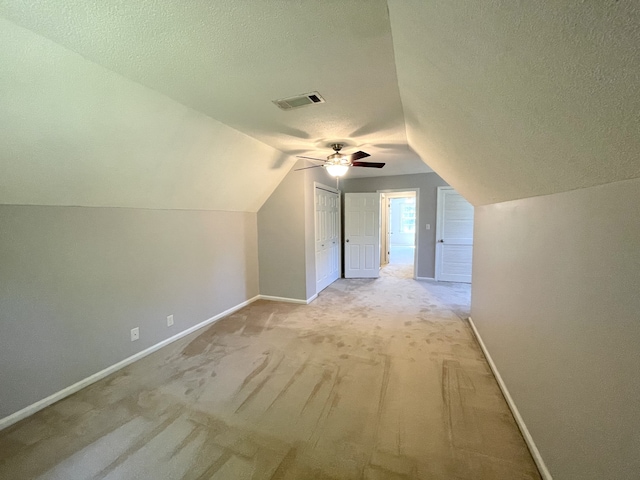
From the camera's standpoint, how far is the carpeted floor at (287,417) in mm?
1582

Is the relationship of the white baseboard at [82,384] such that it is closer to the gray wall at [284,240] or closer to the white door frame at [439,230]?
the gray wall at [284,240]

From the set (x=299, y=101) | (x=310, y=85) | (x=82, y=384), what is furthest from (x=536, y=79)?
(x=82, y=384)

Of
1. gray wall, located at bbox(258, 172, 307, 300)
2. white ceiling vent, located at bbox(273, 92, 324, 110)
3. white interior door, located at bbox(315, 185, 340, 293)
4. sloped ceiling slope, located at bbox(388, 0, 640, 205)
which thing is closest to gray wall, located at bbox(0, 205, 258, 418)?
gray wall, located at bbox(258, 172, 307, 300)

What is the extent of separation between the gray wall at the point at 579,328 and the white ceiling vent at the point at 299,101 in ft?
5.62

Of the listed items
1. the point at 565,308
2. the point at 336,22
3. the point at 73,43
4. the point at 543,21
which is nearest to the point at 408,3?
the point at 336,22

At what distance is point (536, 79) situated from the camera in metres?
0.84

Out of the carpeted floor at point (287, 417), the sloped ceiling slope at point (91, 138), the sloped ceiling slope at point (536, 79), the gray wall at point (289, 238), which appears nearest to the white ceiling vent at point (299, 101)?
the sloped ceiling slope at point (536, 79)

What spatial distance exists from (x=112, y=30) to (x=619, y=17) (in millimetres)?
1995

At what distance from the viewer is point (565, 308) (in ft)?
4.40

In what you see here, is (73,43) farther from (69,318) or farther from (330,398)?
(330,398)

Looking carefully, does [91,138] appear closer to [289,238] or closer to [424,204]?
[289,238]

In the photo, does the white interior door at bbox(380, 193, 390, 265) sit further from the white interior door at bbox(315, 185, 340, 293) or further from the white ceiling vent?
the white ceiling vent

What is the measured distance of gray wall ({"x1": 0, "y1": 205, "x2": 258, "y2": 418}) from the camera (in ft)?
6.48

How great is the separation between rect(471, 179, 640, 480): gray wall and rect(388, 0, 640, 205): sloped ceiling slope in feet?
0.55
